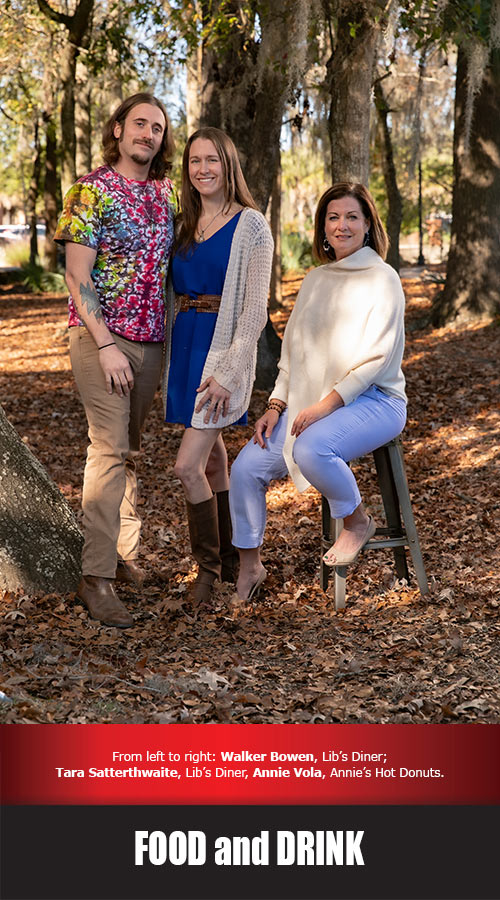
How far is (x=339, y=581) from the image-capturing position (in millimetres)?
4508

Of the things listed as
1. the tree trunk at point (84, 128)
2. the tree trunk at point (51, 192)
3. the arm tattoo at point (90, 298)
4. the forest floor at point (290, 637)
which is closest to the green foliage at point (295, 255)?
the tree trunk at point (84, 128)

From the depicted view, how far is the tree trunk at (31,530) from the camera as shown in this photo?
4.29 m

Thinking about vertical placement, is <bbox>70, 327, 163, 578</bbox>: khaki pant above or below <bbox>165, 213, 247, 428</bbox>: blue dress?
below

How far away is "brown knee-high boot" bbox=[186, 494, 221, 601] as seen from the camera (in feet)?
14.4

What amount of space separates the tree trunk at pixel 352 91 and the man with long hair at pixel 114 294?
391 centimetres

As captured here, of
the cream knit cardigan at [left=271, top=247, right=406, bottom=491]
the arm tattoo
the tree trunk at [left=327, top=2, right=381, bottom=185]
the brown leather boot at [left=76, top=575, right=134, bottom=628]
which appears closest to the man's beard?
the arm tattoo

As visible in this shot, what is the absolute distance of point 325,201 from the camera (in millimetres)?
4367

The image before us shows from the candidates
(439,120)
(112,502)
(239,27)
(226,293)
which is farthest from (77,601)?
(439,120)

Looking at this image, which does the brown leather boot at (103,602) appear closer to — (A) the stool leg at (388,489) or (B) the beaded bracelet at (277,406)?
(B) the beaded bracelet at (277,406)

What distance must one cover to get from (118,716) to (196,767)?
0.58 meters

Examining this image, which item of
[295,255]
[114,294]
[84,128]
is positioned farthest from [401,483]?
[295,255]

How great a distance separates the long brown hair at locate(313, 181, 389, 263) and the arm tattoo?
1063mm

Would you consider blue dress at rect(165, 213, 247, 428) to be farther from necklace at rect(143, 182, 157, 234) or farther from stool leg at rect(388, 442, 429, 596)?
stool leg at rect(388, 442, 429, 596)

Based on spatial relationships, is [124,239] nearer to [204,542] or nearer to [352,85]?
[204,542]
